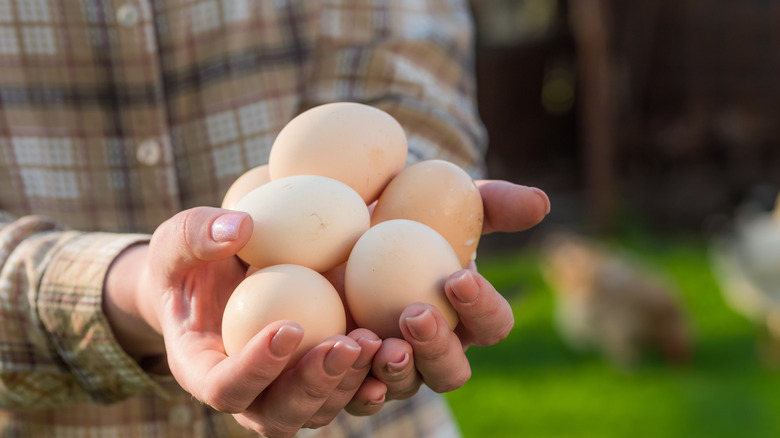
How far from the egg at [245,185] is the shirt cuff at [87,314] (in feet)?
0.39

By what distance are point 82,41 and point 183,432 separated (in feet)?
2.01

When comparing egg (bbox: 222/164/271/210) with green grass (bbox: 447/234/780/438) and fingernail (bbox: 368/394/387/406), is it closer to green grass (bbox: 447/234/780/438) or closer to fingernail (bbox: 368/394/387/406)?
fingernail (bbox: 368/394/387/406)

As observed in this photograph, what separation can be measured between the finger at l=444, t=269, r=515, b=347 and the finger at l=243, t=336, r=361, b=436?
0.13 m

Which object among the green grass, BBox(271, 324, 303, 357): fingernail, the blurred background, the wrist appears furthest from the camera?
the blurred background

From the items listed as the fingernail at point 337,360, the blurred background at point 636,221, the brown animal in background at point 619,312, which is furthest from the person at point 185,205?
the brown animal in background at point 619,312

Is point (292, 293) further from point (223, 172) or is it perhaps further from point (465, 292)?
point (223, 172)

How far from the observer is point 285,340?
0.67 m

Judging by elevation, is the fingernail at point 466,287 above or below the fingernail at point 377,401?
above

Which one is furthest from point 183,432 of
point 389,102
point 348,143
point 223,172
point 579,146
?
point 579,146

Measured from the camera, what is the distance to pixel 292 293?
79 centimetres

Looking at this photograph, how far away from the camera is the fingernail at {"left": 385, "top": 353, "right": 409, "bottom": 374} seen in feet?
2.36

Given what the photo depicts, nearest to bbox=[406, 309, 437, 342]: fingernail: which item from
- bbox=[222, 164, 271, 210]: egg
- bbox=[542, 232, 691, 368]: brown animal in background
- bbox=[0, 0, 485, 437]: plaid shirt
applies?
bbox=[222, 164, 271, 210]: egg

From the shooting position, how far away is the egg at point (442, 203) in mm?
922

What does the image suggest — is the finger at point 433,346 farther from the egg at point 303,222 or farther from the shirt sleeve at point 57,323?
the shirt sleeve at point 57,323
